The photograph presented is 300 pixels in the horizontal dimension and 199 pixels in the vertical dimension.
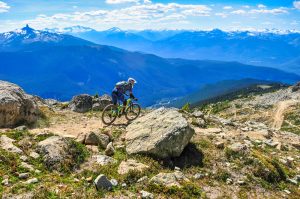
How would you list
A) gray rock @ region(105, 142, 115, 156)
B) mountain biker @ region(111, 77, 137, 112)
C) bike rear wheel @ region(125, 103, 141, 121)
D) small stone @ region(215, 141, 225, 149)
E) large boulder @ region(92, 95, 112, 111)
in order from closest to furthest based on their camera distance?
gray rock @ region(105, 142, 115, 156) → small stone @ region(215, 141, 225, 149) → mountain biker @ region(111, 77, 137, 112) → bike rear wheel @ region(125, 103, 141, 121) → large boulder @ region(92, 95, 112, 111)

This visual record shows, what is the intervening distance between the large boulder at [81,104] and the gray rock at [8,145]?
57.7 feet

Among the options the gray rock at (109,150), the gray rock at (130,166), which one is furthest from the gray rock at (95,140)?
the gray rock at (130,166)

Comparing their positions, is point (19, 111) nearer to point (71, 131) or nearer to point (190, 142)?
point (71, 131)

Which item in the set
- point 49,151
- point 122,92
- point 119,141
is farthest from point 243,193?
point 122,92

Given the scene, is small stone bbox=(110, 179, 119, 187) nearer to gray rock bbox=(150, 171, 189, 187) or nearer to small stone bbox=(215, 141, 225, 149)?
gray rock bbox=(150, 171, 189, 187)

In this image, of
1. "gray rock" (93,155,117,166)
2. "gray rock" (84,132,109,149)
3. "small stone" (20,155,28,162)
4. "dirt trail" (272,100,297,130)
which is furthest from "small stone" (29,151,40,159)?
"dirt trail" (272,100,297,130)

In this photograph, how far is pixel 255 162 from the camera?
1953 cm

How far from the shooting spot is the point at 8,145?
1742cm

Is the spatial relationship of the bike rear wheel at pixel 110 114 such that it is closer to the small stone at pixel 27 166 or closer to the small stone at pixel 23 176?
the small stone at pixel 27 166

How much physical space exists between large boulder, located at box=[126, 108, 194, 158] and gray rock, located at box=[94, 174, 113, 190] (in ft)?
13.1

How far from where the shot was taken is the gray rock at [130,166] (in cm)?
1675

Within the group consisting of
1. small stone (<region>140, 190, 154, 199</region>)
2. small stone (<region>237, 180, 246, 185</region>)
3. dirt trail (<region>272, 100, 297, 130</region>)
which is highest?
small stone (<region>140, 190, 154, 199</region>)

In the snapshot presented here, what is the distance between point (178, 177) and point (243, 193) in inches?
124

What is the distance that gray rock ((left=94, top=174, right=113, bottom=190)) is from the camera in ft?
A: 48.9
